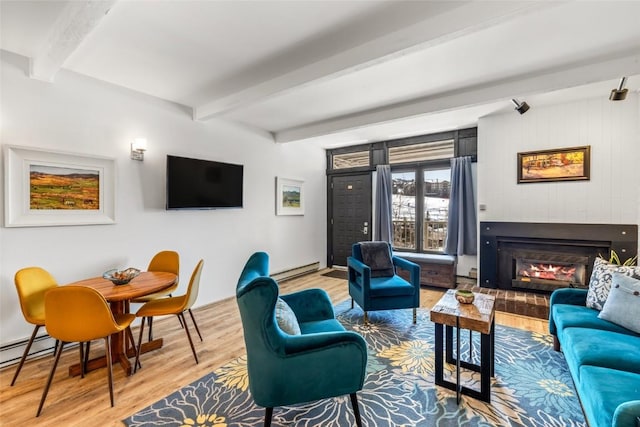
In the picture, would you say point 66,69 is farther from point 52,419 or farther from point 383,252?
point 383,252

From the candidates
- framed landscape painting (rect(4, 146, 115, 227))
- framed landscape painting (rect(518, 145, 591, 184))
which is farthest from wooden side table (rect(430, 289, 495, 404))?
framed landscape painting (rect(4, 146, 115, 227))

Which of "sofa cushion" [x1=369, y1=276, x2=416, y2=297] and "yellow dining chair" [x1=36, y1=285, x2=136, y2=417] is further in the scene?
"sofa cushion" [x1=369, y1=276, x2=416, y2=297]

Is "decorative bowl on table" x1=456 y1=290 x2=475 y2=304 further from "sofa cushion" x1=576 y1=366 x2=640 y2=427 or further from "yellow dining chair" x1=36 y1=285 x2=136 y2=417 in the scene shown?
"yellow dining chair" x1=36 y1=285 x2=136 y2=417

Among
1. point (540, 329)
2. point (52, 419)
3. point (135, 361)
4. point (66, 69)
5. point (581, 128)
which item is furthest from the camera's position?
point (581, 128)

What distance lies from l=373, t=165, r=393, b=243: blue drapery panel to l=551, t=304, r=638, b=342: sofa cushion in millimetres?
3305

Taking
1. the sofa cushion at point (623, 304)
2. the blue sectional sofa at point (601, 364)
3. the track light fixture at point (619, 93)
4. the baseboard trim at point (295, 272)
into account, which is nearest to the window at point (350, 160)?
the baseboard trim at point (295, 272)

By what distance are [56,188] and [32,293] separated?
1005mm

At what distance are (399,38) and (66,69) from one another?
10.5ft

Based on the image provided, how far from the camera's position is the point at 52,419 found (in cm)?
192

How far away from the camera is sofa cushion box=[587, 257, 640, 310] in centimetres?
237

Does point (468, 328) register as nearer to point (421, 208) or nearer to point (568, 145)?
point (568, 145)

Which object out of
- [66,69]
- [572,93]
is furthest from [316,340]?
[572,93]

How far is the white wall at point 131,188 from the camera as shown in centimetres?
260

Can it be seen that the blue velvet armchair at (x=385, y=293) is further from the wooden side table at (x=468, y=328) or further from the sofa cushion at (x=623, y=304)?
the sofa cushion at (x=623, y=304)
